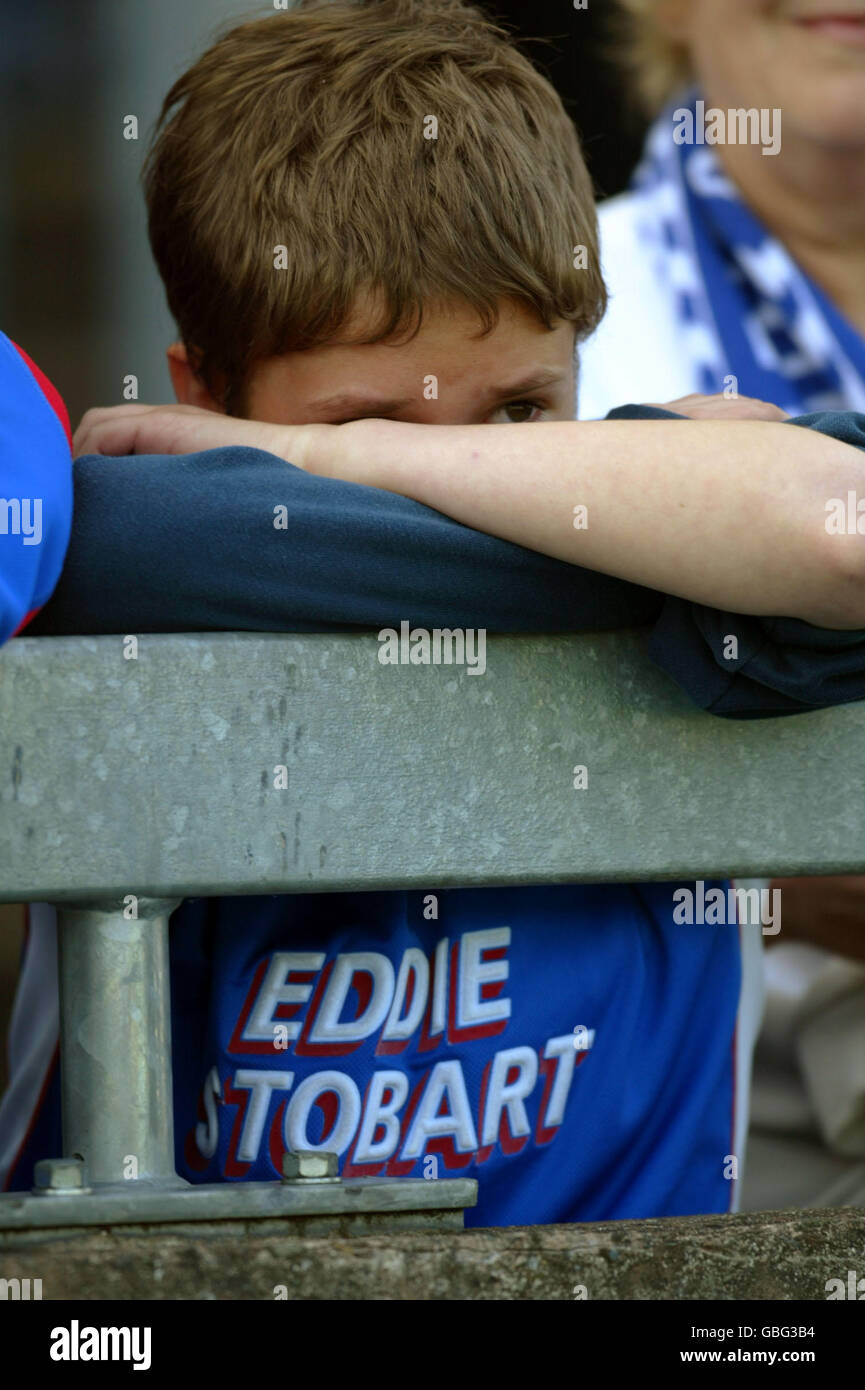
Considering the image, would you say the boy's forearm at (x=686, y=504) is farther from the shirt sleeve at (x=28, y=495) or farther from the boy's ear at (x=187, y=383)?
the boy's ear at (x=187, y=383)

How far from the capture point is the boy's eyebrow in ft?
4.97

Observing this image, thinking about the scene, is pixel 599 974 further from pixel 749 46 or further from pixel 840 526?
pixel 749 46

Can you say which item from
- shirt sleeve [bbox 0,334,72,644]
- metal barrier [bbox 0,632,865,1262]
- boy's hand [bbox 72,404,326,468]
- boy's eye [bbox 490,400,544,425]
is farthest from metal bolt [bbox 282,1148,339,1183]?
boy's eye [bbox 490,400,544,425]

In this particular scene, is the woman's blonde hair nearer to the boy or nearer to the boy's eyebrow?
the boy

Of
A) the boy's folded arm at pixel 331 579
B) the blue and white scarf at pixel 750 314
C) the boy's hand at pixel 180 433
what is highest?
the blue and white scarf at pixel 750 314

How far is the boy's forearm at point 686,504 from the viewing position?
112cm

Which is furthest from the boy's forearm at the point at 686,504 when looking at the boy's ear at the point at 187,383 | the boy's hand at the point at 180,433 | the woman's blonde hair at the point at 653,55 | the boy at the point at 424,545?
the woman's blonde hair at the point at 653,55

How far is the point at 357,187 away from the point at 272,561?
22.5 inches

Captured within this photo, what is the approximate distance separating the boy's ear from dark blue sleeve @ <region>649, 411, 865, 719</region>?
0.71m

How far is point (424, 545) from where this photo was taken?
3.71 feet

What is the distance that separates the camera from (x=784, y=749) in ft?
3.91

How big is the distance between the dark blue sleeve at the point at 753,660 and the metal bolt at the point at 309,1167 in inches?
15.1

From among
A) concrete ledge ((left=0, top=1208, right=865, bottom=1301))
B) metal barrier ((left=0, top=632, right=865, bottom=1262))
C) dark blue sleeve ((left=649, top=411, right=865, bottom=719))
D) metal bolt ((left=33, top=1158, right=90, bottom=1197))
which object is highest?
dark blue sleeve ((left=649, top=411, right=865, bottom=719))

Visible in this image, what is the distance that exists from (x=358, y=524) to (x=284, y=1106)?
1.60 ft
